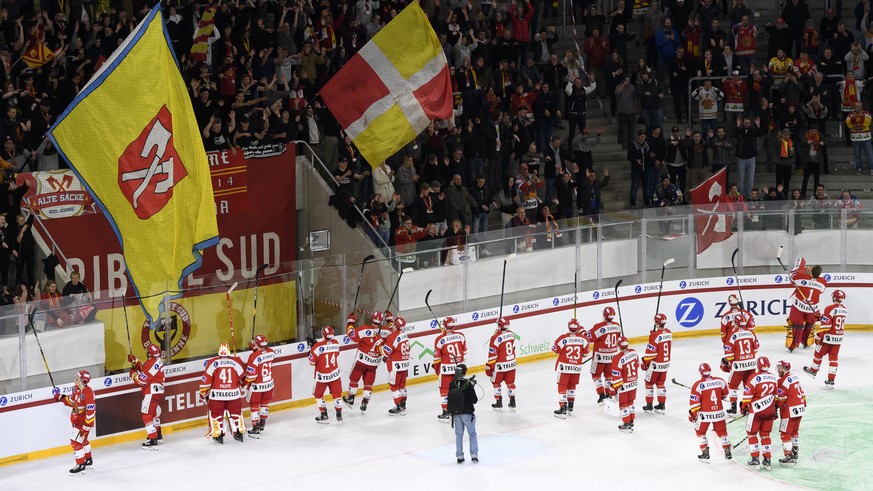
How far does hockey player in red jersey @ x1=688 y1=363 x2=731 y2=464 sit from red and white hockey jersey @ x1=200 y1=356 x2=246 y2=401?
21.6 feet

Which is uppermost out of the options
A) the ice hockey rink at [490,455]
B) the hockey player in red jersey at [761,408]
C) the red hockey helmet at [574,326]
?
the red hockey helmet at [574,326]

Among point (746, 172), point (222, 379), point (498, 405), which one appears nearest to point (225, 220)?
point (222, 379)

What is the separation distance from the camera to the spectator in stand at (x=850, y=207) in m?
25.9

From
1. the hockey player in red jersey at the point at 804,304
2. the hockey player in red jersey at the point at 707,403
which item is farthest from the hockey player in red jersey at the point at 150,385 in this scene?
the hockey player in red jersey at the point at 804,304

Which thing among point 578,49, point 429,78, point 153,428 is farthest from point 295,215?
point 578,49

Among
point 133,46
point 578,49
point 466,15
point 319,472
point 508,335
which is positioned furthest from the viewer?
point 578,49

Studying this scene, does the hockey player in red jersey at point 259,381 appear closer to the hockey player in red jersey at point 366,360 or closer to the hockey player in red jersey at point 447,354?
the hockey player in red jersey at point 366,360

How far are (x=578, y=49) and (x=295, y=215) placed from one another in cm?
976

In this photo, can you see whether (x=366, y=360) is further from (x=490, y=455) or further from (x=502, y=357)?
(x=490, y=455)

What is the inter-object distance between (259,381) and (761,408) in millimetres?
7407

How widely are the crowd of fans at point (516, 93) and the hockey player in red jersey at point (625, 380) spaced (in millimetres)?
4445

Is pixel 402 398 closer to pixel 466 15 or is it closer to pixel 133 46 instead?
pixel 133 46

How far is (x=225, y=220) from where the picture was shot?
24.4m

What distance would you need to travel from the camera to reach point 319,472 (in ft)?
61.7
